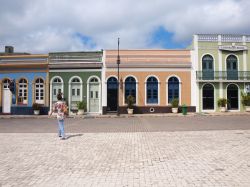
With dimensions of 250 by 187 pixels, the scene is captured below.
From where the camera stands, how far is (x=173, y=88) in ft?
97.3

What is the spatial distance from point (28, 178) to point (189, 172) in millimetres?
3476

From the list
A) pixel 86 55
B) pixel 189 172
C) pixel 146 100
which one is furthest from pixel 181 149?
pixel 86 55

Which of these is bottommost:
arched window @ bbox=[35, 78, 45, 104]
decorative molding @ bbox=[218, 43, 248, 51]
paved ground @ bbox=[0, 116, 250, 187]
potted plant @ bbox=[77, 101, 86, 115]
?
paved ground @ bbox=[0, 116, 250, 187]

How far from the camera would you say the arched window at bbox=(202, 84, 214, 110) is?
29781 mm

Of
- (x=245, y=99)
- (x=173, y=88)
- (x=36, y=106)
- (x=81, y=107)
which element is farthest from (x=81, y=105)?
(x=245, y=99)

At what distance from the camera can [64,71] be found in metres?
30.0

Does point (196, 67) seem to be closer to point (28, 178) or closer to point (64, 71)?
point (64, 71)

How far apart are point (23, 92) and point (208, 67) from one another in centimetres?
1896

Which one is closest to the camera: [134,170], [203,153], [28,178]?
[28,178]

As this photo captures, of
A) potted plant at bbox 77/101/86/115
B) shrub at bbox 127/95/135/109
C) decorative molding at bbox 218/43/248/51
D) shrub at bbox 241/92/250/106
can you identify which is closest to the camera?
shrub at bbox 127/95/135/109

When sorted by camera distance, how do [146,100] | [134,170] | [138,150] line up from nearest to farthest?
[134,170] < [138,150] < [146,100]

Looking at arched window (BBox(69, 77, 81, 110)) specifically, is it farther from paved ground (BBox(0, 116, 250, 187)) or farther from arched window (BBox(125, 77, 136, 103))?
paved ground (BBox(0, 116, 250, 187))

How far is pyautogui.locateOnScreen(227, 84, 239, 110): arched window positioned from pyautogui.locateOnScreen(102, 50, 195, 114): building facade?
3.99 metres

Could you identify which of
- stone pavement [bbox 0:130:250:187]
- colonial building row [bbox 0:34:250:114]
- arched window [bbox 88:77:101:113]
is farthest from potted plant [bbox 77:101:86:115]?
stone pavement [bbox 0:130:250:187]
